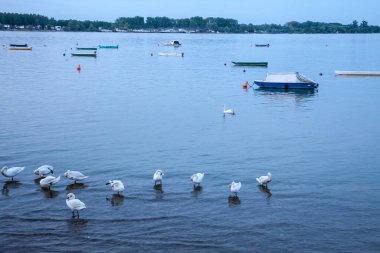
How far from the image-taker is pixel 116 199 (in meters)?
19.6

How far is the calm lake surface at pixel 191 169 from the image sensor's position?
16375 millimetres

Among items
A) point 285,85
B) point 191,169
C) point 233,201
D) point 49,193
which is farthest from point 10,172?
point 285,85

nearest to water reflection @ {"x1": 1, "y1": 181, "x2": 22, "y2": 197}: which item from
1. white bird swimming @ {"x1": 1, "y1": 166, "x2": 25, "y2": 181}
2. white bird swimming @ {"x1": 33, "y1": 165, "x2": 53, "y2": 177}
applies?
white bird swimming @ {"x1": 1, "y1": 166, "x2": 25, "y2": 181}

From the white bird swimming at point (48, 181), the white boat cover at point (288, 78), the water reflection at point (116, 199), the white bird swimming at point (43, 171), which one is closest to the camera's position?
the water reflection at point (116, 199)

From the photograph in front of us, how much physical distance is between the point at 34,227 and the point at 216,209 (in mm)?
6465

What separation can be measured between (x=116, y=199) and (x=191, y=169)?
18.1 ft

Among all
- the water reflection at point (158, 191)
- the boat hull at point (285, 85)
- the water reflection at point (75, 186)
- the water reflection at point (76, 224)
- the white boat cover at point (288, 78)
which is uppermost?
the white boat cover at point (288, 78)

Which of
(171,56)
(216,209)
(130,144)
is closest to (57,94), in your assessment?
(130,144)

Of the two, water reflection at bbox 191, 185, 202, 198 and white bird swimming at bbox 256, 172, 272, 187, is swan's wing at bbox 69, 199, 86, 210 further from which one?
white bird swimming at bbox 256, 172, 272, 187

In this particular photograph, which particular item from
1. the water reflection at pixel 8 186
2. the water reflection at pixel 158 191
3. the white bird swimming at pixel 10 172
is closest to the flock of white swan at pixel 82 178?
the white bird swimming at pixel 10 172

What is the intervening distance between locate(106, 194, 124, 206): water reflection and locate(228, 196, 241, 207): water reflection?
413cm

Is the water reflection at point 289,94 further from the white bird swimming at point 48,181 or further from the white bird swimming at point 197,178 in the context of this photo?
the white bird swimming at point 48,181

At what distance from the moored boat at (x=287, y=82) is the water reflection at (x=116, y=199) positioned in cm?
3823

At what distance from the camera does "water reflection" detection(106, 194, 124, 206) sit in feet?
63.0
